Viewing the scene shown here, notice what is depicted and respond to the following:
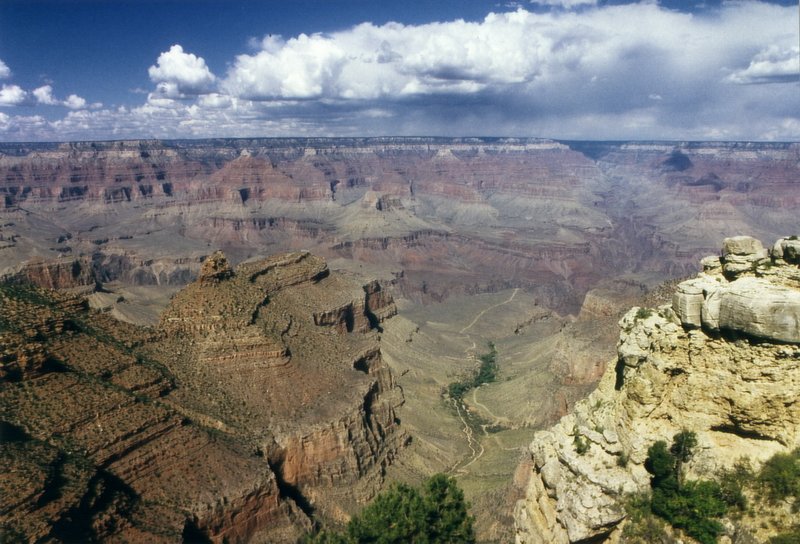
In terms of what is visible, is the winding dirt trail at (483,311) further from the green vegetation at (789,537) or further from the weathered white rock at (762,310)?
the green vegetation at (789,537)

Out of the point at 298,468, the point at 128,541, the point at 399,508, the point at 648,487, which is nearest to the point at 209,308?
the point at 298,468

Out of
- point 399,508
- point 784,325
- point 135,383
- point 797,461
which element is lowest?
point 399,508

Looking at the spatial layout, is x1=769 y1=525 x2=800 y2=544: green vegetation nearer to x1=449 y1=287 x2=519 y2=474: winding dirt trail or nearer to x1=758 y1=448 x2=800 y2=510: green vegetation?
x1=758 y1=448 x2=800 y2=510: green vegetation

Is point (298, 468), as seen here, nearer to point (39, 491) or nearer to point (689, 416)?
point (39, 491)

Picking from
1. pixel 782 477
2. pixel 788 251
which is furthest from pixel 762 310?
pixel 782 477

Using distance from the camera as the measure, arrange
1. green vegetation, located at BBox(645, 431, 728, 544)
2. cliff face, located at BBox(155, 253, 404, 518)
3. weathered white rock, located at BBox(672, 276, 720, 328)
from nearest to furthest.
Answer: green vegetation, located at BBox(645, 431, 728, 544) → weathered white rock, located at BBox(672, 276, 720, 328) → cliff face, located at BBox(155, 253, 404, 518)

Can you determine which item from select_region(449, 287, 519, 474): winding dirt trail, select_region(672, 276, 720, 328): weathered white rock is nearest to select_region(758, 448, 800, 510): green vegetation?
select_region(672, 276, 720, 328): weathered white rock

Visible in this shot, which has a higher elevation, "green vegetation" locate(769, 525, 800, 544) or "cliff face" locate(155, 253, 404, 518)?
"green vegetation" locate(769, 525, 800, 544)

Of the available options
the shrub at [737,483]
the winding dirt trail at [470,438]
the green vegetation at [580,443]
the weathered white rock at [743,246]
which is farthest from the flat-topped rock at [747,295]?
the winding dirt trail at [470,438]

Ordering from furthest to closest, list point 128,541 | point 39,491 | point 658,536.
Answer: point 128,541
point 39,491
point 658,536
